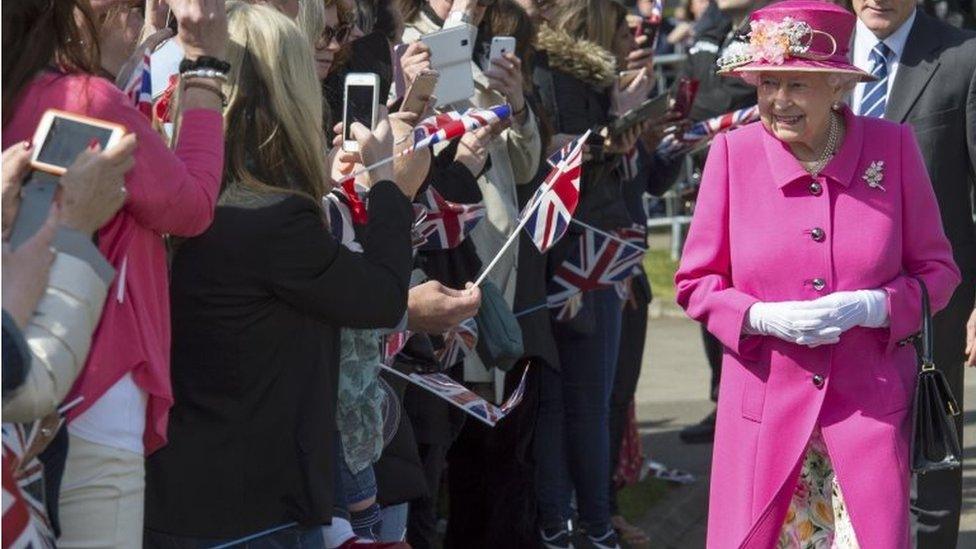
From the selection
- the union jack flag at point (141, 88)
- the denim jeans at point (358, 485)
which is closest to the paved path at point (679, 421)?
the denim jeans at point (358, 485)

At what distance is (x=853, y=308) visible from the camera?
490 centimetres

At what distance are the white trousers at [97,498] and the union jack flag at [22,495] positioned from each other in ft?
0.23

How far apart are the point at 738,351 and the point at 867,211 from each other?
51cm

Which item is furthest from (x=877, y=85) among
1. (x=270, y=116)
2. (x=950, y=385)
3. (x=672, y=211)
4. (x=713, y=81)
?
(x=672, y=211)

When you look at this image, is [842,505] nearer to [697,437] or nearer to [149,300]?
[149,300]

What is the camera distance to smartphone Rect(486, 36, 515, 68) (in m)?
6.12

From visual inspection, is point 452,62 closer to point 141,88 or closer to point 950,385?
point 141,88

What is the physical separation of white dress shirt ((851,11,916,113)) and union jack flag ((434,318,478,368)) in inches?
64.0

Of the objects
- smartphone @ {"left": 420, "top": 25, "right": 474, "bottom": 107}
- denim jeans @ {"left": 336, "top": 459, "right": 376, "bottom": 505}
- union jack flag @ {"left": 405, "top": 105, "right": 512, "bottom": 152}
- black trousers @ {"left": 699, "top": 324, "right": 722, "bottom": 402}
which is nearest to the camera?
denim jeans @ {"left": 336, "top": 459, "right": 376, "bottom": 505}

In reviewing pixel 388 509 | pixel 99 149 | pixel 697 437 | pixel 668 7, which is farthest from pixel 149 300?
pixel 668 7

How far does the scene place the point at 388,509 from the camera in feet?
16.5

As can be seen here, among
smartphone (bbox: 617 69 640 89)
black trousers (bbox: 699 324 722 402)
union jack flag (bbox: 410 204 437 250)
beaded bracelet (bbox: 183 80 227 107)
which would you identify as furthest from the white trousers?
black trousers (bbox: 699 324 722 402)

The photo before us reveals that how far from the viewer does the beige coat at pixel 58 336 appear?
118 inches

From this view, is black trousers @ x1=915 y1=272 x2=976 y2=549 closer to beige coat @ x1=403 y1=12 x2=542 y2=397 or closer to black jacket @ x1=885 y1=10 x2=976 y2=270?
black jacket @ x1=885 y1=10 x2=976 y2=270
